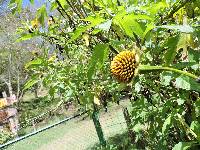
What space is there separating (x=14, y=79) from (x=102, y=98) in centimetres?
2532

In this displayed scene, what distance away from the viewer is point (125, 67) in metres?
0.93

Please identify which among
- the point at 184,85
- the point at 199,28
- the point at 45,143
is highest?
the point at 199,28

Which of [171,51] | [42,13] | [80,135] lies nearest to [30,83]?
[42,13]

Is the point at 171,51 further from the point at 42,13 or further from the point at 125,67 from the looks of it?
the point at 42,13

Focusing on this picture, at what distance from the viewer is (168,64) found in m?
1.06

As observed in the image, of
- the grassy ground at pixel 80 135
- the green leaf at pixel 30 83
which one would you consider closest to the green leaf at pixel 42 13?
the green leaf at pixel 30 83

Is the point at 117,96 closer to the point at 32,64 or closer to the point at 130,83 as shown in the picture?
the point at 32,64

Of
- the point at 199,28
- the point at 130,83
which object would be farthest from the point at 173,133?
the point at 130,83

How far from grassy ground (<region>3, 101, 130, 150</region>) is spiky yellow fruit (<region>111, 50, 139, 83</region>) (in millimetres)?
6353

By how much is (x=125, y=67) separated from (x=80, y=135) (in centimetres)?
785

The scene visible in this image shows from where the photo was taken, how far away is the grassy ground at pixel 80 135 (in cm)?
803

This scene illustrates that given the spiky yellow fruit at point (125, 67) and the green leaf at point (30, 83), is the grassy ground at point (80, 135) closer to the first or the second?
the green leaf at point (30, 83)

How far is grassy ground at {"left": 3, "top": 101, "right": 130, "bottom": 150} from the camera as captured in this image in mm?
8031

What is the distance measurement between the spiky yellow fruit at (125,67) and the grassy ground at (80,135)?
6.35 meters
